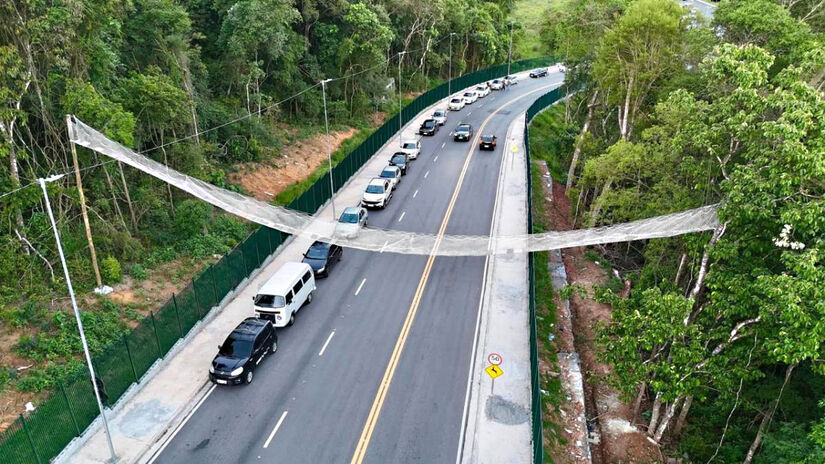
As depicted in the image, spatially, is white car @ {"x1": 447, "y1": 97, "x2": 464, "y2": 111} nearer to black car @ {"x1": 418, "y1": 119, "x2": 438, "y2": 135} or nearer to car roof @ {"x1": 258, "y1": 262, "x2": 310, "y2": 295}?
black car @ {"x1": 418, "y1": 119, "x2": 438, "y2": 135}

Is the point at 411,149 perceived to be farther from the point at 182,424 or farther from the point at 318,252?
the point at 182,424

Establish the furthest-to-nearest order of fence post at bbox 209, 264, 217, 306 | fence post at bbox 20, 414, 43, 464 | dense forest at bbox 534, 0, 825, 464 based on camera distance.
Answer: fence post at bbox 209, 264, 217, 306
fence post at bbox 20, 414, 43, 464
dense forest at bbox 534, 0, 825, 464

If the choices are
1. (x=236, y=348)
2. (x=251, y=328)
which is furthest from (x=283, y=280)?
(x=236, y=348)

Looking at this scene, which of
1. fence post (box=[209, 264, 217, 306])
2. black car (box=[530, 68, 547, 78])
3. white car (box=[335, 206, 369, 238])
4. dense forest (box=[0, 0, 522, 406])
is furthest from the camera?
black car (box=[530, 68, 547, 78])

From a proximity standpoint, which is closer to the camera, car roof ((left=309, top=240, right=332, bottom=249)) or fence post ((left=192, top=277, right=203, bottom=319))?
fence post ((left=192, top=277, right=203, bottom=319))

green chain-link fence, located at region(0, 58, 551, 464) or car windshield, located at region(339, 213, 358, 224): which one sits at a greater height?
car windshield, located at region(339, 213, 358, 224)

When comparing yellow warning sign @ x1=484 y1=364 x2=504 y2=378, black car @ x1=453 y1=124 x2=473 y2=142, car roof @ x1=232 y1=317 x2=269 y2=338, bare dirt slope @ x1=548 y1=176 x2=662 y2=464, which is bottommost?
bare dirt slope @ x1=548 y1=176 x2=662 y2=464

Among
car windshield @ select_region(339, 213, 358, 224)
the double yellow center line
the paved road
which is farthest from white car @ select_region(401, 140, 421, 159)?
the paved road

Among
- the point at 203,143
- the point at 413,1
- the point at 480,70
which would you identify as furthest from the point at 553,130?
the point at 203,143
